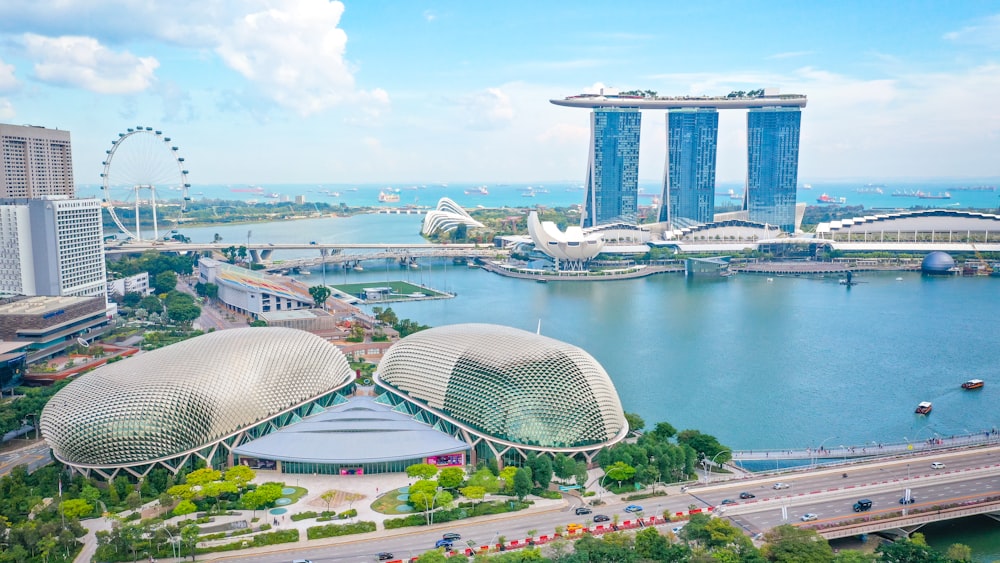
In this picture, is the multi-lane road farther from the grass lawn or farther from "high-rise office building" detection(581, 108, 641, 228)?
"high-rise office building" detection(581, 108, 641, 228)

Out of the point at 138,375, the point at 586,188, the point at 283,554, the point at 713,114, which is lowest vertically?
the point at 283,554

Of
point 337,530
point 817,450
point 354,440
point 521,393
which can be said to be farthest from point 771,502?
point 354,440

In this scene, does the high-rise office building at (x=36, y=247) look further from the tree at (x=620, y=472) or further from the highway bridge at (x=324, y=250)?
the tree at (x=620, y=472)

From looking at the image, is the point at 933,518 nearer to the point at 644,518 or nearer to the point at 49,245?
the point at 644,518

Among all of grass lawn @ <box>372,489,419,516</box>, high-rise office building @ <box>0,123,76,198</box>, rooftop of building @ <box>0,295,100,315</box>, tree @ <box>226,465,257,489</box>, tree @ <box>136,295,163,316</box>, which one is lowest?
grass lawn @ <box>372,489,419,516</box>

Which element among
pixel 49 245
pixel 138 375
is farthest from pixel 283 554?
pixel 49 245

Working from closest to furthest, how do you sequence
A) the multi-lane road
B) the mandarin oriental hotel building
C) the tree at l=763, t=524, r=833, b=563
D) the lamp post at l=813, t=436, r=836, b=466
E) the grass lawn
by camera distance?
the tree at l=763, t=524, r=833, b=563
the multi-lane road
the grass lawn
the mandarin oriental hotel building
the lamp post at l=813, t=436, r=836, b=466

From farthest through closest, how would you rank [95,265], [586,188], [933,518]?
[586,188]
[95,265]
[933,518]

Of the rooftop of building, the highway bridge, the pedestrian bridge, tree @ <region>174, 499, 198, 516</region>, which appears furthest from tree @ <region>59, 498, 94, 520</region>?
the highway bridge
